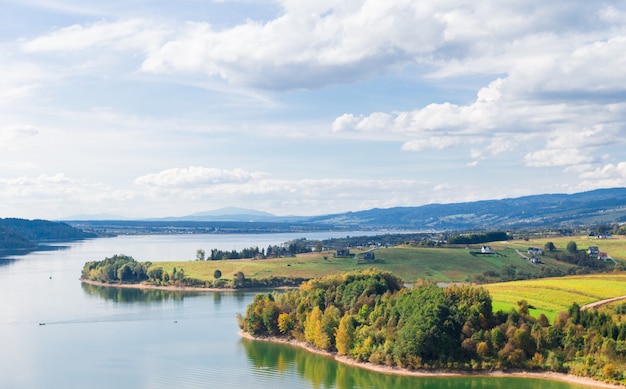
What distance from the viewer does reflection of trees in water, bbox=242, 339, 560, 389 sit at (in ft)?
210

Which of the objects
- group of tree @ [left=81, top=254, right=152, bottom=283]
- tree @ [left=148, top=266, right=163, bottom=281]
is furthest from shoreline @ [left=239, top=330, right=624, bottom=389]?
group of tree @ [left=81, top=254, right=152, bottom=283]

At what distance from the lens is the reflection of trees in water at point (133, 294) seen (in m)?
131

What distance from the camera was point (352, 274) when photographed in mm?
93000

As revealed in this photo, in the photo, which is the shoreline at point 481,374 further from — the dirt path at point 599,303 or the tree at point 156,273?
the tree at point 156,273

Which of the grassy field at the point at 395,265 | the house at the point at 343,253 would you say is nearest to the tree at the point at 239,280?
the grassy field at the point at 395,265

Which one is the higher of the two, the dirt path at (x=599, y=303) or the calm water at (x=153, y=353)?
the dirt path at (x=599, y=303)

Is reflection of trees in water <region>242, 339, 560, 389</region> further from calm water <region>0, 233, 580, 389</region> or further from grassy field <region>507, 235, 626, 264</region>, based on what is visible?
grassy field <region>507, 235, 626, 264</region>

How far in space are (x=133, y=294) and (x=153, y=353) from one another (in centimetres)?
6348

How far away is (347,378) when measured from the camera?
224ft

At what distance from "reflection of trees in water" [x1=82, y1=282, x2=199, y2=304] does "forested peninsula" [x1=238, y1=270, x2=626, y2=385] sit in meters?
55.0

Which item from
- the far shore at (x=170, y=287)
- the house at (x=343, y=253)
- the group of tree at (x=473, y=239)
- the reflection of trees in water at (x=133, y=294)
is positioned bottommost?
the reflection of trees in water at (x=133, y=294)

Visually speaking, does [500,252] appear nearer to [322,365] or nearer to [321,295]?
[321,295]

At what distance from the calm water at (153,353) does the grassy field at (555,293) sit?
1870 centimetres

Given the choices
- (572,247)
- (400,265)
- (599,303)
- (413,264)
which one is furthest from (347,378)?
(572,247)
